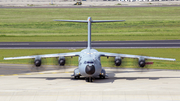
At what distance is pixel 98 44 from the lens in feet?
238

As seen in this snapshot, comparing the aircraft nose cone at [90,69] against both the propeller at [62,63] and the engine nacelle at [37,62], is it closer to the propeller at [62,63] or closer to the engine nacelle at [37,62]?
the propeller at [62,63]

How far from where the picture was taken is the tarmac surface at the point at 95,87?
29625 mm

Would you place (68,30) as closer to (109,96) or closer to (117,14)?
(117,14)

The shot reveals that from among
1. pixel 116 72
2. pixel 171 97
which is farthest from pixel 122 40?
pixel 171 97

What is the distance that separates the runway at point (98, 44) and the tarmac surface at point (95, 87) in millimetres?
23279

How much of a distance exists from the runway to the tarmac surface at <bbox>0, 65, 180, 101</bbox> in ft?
76.4

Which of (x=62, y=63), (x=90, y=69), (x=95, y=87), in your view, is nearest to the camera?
(x=95, y=87)

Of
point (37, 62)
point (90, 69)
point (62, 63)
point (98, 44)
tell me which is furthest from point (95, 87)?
point (98, 44)

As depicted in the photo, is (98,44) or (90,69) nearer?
(90,69)

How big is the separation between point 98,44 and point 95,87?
38.7m

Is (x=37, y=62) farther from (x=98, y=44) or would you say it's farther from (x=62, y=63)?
(x=98, y=44)

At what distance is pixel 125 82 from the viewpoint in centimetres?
3784

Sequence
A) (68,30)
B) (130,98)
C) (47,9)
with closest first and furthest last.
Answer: (130,98), (68,30), (47,9)

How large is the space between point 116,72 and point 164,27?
5492cm
